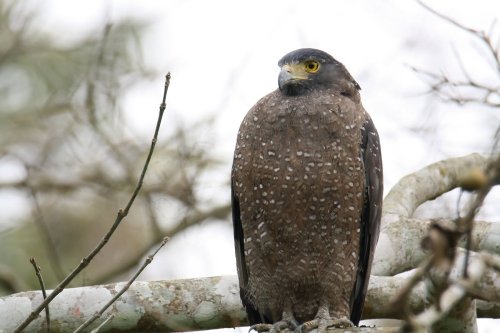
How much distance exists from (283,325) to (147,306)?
1.06 meters

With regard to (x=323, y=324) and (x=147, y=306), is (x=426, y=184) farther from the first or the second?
(x=147, y=306)

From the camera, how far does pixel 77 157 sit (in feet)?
28.8

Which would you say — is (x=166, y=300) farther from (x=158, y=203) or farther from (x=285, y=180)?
(x=158, y=203)

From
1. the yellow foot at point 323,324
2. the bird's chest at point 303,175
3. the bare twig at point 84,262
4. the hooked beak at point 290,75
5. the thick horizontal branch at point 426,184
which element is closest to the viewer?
the bare twig at point 84,262

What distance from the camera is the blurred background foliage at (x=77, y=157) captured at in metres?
8.47

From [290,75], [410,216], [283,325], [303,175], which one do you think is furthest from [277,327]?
[290,75]

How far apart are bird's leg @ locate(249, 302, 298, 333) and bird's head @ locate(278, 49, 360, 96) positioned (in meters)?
1.62

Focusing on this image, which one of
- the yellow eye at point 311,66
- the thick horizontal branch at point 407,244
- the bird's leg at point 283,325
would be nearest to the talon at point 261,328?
the bird's leg at point 283,325

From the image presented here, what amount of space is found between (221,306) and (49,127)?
452 cm

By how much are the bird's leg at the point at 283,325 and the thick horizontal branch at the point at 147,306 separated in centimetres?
25

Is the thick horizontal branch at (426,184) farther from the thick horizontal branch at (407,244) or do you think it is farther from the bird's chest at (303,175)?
the bird's chest at (303,175)

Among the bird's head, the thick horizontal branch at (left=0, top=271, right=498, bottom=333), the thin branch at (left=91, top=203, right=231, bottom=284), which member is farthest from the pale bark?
the thin branch at (left=91, top=203, right=231, bottom=284)

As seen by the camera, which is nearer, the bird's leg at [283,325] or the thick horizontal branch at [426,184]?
the bird's leg at [283,325]

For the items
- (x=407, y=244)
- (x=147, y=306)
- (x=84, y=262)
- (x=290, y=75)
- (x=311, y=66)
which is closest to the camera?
(x=84, y=262)
